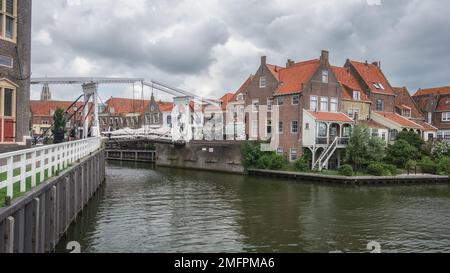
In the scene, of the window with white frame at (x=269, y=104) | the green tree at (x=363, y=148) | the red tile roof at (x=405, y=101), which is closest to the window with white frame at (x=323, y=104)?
the green tree at (x=363, y=148)

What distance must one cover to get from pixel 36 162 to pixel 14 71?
479cm

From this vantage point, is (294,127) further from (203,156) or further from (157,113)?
(157,113)

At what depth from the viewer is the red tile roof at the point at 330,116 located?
4561 cm

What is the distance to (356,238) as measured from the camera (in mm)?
18438

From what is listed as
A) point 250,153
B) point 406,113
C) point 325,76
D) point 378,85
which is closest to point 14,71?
point 250,153

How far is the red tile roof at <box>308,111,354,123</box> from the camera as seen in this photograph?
4561 centimetres

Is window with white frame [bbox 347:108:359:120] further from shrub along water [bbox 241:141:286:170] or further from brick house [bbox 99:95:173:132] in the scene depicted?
brick house [bbox 99:95:173:132]

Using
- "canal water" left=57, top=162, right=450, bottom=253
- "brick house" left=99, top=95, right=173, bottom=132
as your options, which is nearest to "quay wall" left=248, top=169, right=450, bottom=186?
"canal water" left=57, top=162, right=450, bottom=253

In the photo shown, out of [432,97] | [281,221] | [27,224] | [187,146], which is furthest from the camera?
[432,97]
